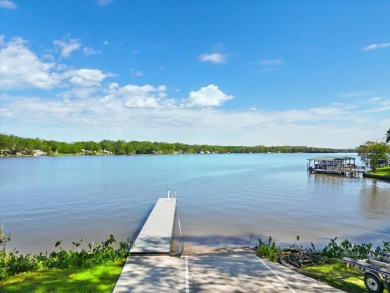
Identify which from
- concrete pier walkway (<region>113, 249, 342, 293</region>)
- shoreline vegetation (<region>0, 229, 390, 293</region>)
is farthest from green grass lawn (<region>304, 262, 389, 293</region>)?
concrete pier walkway (<region>113, 249, 342, 293</region>)

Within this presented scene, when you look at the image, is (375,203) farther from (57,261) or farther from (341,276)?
(57,261)

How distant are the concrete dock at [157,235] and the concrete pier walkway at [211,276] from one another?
692mm

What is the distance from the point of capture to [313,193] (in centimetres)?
3644

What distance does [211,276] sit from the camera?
28.8 feet

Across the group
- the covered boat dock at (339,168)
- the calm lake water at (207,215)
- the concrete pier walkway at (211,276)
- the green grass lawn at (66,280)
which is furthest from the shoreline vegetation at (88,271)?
the covered boat dock at (339,168)

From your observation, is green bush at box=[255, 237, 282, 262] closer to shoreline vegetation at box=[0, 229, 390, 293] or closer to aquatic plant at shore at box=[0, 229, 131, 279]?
shoreline vegetation at box=[0, 229, 390, 293]

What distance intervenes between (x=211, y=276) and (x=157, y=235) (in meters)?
5.78

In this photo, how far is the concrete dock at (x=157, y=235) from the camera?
11.5m

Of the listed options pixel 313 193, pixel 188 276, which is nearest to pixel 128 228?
pixel 188 276

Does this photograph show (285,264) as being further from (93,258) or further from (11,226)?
(11,226)

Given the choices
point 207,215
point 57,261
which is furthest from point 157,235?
point 207,215

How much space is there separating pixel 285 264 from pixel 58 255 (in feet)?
26.3

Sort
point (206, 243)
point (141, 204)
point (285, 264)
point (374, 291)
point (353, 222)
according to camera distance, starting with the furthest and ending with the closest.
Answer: point (141, 204) < point (353, 222) < point (206, 243) < point (285, 264) < point (374, 291)

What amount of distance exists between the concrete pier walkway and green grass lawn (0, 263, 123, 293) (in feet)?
1.47
